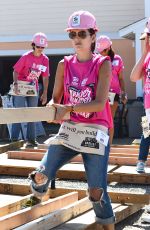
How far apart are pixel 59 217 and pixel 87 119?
41.6 inches

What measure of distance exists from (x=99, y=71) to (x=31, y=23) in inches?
497

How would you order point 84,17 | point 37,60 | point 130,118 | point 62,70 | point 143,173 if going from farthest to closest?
point 130,118
point 37,60
point 143,173
point 62,70
point 84,17

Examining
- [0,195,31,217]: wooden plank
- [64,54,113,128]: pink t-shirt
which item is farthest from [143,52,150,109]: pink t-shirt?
[0,195,31,217]: wooden plank

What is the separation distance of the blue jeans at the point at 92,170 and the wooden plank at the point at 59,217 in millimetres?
263

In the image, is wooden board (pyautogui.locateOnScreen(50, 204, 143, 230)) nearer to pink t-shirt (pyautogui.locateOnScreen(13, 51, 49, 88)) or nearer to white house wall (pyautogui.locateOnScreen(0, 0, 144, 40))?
pink t-shirt (pyautogui.locateOnScreen(13, 51, 49, 88))

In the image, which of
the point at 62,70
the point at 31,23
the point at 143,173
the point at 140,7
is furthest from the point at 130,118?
the point at 62,70

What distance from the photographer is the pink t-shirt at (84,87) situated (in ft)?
13.8

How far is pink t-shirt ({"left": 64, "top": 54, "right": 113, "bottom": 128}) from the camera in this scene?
4211 mm

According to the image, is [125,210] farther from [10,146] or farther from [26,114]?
[10,146]

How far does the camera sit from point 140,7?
15570 millimetres

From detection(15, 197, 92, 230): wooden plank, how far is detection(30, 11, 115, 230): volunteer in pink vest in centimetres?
36

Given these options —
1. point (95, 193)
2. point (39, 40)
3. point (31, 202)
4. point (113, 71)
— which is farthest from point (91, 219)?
point (39, 40)

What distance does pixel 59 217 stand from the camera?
189 inches

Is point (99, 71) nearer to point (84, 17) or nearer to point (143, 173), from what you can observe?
point (84, 17)
